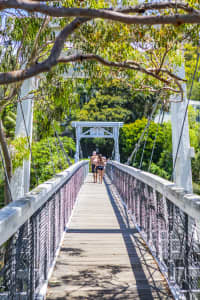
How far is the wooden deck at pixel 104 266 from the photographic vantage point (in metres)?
2.50

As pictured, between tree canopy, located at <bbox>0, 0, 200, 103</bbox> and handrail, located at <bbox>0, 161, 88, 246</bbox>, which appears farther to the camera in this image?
tree canopy, located at <bbox>0, 0, 200, 103</bbox>

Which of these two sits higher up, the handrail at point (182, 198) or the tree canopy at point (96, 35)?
the tree canopy at point (96, 35)

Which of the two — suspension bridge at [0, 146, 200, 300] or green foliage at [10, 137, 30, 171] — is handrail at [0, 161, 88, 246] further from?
green foliage at [10, 137, 30, 171]

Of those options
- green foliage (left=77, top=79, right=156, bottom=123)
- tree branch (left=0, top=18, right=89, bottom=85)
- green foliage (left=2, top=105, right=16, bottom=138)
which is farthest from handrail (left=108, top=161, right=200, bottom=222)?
green foliage (left=77, top=79, right=156, bottom=123)

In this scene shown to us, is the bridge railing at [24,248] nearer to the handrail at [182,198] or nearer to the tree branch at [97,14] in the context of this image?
the handrail at [182,198]

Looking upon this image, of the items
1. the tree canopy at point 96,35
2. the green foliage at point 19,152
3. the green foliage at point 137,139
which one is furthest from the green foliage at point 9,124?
the tree canopy at point 96,35

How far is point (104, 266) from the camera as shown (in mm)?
3107

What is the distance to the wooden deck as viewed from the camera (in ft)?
8.20

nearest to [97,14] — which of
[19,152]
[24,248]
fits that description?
[24,248]

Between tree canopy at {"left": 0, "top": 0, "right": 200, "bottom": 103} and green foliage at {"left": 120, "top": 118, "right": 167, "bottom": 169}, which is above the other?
tree canopy at {"left": 0, "top": 0, "right": 200, "bottom": 103}

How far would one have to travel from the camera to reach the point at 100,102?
1933 centimetres

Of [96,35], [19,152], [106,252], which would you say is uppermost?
[96,35]

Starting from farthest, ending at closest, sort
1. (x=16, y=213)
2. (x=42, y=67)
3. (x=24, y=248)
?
(x=42, y=67)
(x=24, y=248)
(x=16, y=213)

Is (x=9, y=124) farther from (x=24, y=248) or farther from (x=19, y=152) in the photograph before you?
(x=24, y=248)
